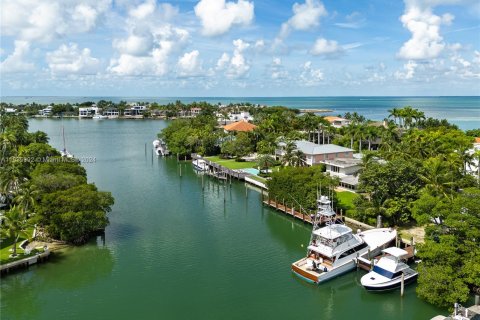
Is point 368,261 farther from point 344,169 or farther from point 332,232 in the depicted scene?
point 344,169

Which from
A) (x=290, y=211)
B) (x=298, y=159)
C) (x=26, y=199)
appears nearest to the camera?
(x=26, y=199)

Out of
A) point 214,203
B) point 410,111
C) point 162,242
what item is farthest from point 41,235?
point 410,111

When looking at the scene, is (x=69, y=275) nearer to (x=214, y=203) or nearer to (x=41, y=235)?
(x=41, y=235)

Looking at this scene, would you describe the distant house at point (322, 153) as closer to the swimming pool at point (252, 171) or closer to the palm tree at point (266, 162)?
the palm tree at point (266, 162)

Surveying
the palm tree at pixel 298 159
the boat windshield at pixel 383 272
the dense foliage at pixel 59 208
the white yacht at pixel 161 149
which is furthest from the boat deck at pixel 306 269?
the white yacht at pixel 161 149

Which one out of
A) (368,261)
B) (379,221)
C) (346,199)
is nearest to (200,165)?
(346,199)
